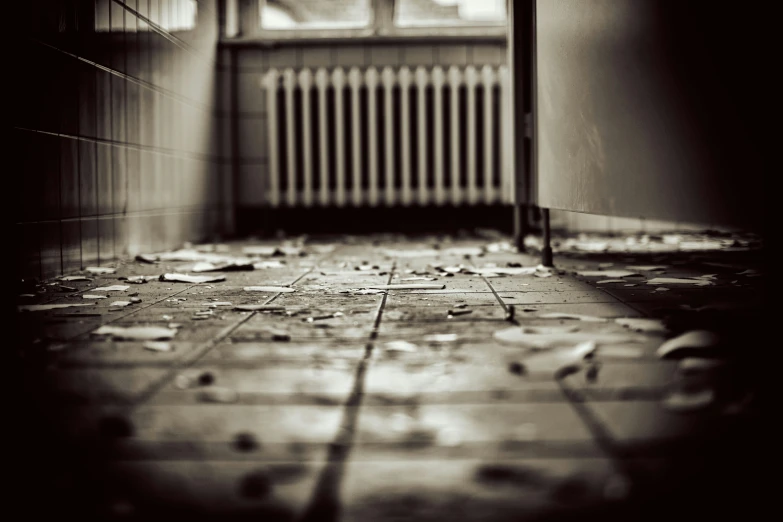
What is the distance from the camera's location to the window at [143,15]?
8.52 ft

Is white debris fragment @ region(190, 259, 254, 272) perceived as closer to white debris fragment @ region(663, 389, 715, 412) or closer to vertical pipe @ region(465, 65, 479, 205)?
white debris fragment @ region(663, 389, 715, 412)

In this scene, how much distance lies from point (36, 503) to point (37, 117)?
5.77 feet

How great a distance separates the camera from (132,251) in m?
2.94

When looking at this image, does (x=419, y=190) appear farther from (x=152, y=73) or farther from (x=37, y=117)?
(x=37, y=117)

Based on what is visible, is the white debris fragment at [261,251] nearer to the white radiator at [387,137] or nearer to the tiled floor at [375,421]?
the white radiator at [387,137]

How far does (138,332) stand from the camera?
136cm

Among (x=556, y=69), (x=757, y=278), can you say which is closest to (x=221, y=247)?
(x=556, y=69)

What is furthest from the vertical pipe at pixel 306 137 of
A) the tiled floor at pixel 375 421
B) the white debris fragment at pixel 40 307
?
the tiled floor at pixel 375 421

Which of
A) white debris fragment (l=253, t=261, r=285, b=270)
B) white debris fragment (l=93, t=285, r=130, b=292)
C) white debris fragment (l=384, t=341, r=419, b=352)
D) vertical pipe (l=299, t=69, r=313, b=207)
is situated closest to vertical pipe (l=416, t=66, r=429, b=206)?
vertical pipe (l=299, t=69, r=313, b=207)

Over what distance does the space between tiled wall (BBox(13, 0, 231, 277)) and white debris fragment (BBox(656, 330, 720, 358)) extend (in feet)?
5.53

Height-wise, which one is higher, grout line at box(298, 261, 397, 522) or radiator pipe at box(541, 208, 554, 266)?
radiator pipe at box(541, 208, 554, 266)

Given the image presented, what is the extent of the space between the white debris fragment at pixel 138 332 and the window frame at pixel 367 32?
326cm

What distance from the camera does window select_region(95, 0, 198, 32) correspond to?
8.52ft

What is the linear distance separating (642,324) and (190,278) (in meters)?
1.32
